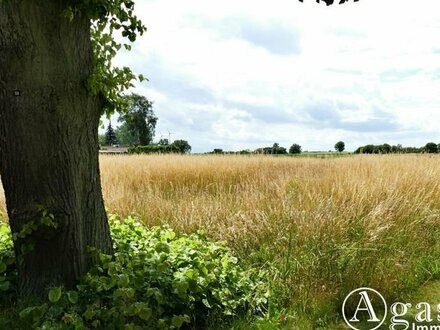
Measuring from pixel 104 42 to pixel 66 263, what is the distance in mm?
1874

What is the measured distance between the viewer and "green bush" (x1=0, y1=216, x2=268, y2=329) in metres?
3.09

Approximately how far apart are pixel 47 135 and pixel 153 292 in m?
1.31

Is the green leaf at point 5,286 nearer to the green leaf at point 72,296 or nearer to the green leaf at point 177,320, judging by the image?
the green leaf at point 72,296

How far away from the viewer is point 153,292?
318cm

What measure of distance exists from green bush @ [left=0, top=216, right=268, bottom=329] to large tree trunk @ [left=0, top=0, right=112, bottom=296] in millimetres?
249

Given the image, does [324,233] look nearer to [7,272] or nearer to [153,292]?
[153,292]

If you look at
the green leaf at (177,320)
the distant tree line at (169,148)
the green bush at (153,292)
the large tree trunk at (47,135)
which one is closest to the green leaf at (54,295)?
the green bush at (153,292)

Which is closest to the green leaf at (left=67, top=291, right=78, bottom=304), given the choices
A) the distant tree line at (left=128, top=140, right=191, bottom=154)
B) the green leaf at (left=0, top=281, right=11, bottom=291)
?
the green leaf at (left=0, top=281, right=11, bottom=291)

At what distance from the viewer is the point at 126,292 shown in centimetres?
305

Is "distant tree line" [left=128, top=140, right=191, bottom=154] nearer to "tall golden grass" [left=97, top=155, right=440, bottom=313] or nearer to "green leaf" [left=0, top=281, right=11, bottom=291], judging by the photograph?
"tall golden grass" [left=97, top=155, right=440, bottom=313]

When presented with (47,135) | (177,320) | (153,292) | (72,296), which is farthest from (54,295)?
(47,135)

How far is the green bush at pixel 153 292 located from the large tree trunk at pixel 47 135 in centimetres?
25

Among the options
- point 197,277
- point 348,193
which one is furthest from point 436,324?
point 348,193

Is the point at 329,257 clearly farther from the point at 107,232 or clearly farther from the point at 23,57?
the point at 23,57
